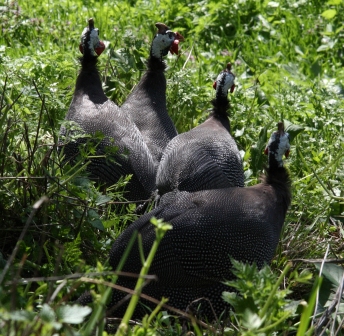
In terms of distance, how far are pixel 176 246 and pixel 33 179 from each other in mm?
650

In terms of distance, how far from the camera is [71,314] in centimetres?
178

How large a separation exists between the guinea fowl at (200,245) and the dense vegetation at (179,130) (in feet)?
0.52

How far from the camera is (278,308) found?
7.38ft

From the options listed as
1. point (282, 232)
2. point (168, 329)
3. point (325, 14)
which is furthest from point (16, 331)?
point (325, 14)

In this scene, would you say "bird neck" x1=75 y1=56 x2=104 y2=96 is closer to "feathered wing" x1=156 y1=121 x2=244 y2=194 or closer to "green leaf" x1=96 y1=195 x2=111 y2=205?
"feathered wing" x1=156 y1=121 x2=244 y2=194

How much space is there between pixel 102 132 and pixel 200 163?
594 millimetres

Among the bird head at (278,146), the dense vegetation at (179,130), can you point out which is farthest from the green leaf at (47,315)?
the bird head at (278,146)

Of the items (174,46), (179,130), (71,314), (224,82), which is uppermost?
(71,314)

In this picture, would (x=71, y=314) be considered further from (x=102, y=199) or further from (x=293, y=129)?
(x=293, y=129)

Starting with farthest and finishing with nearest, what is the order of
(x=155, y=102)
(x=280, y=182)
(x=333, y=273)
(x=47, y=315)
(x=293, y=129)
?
(x=155, y=102) → (x=293, y=129) → (x=280, y=182) → (x=333, y=273) → (x=47, y=315)

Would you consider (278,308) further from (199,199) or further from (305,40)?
(305,40)

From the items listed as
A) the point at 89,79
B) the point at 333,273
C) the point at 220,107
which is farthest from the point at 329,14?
the point at 333,273

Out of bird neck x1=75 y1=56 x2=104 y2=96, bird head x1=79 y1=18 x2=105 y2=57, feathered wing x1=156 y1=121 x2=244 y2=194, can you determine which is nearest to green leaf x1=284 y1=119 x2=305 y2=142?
feathered wing x1=156 y1=121 x2=244 y2=194

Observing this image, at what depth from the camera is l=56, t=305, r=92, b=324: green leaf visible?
5.75 feet
